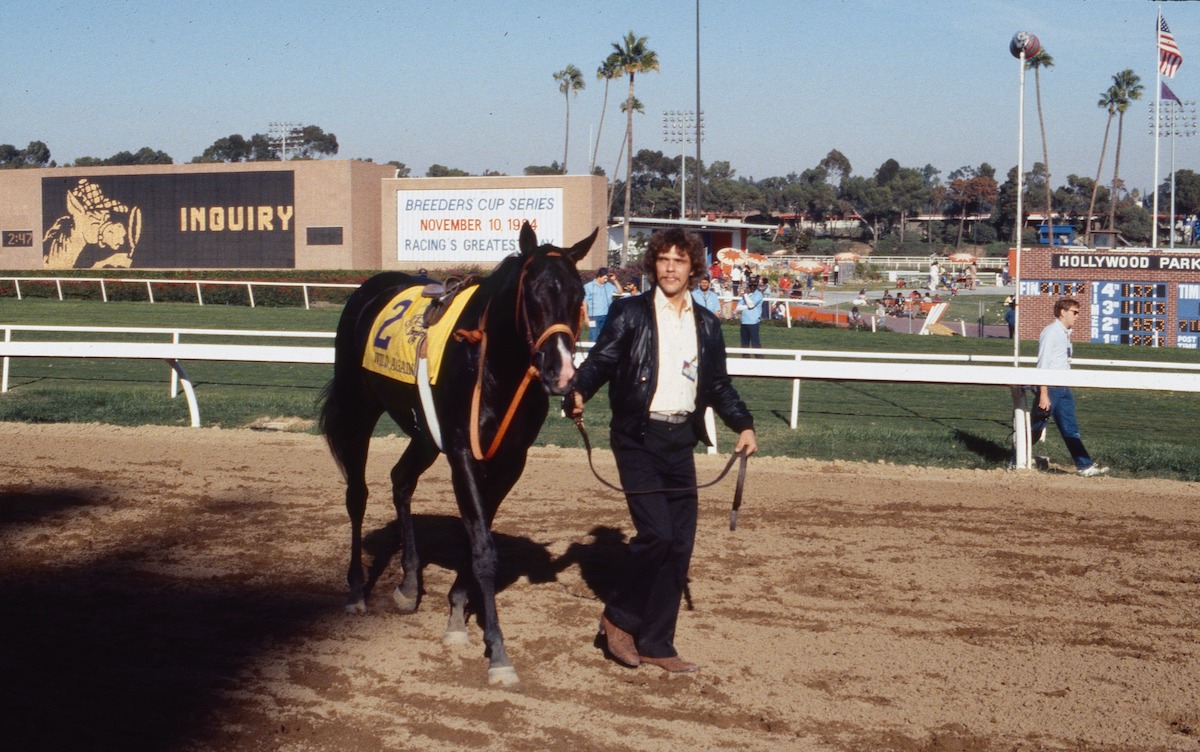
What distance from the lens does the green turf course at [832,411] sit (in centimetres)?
979

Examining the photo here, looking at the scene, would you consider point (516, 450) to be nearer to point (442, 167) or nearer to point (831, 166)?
point (442, 167)

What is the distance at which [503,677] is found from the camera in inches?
169

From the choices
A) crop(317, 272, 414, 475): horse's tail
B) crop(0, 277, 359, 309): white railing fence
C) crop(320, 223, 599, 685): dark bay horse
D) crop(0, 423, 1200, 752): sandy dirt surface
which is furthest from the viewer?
crop(0, 277, 359, 309): white railing fence

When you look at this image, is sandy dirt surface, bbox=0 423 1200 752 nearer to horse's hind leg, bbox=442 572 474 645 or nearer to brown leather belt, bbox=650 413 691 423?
horse's hind leg, bbox=442 572 474 645

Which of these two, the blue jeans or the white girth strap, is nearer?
the white girth strap

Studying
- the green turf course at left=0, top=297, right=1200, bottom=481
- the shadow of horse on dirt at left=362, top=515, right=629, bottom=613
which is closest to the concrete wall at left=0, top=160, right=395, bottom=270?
the green turf course at left=0, top=297, right=1200, bottom=481

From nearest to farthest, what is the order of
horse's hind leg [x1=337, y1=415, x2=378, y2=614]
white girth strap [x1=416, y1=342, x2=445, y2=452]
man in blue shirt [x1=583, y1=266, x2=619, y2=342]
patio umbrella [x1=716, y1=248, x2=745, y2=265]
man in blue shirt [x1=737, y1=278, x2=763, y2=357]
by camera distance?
white girth strap [x1=416, y1=342, x2=445, y2=452] → horse's hind leg [x1=337, y1=415, x2=378, y2=614] → man in blue shirt [x1=583, y1=266, x2=619, y2=342] → man in blue shirt [x1=737, y1=278, x2=763, y2=357] → patio umbrella [x1=716, y1=248, x2=745, y2=265]

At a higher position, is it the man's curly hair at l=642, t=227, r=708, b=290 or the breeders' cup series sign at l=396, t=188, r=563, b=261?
the breeders' cup series sign at l=396, t=188, r=563, b=261

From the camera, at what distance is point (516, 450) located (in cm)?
485

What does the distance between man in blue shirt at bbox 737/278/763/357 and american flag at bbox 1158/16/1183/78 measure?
1568 centimetres

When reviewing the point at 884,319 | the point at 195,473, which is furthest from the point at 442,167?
the point at 195,473

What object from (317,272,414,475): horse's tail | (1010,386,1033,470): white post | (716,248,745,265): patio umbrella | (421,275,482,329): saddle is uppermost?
(716,248,745,265): patio umbrella

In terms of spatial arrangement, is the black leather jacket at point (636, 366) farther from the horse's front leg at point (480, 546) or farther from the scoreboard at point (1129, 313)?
the scoreboard at point (1129, 313)

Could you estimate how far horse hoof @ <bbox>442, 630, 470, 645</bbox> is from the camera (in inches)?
188
